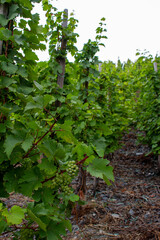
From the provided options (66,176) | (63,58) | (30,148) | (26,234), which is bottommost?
(26,234)

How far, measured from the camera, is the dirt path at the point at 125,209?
269 centimetres

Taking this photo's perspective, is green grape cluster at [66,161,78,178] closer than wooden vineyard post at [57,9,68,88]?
Yes

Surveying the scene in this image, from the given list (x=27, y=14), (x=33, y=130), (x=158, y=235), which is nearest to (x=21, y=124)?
(x=33, y=130)

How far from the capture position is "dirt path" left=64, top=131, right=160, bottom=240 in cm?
269

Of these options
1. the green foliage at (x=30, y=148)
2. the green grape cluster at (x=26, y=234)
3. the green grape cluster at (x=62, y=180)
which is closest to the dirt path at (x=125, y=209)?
the green foliage at (x=30, y=148)

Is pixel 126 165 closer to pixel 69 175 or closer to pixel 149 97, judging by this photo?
pixel 149 97

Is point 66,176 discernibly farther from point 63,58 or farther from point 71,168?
point 63,58

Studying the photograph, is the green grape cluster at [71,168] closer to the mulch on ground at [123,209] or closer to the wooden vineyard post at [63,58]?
the mulch on ground at [123,209]

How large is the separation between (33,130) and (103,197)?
335cm

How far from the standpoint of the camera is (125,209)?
3.42 metres

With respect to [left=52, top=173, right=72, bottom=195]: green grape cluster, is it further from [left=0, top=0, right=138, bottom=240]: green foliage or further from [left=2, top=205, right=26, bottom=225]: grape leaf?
[left=2, top=205, right=26, bottom=225]: grape leaf

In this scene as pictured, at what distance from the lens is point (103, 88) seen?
14.3ft

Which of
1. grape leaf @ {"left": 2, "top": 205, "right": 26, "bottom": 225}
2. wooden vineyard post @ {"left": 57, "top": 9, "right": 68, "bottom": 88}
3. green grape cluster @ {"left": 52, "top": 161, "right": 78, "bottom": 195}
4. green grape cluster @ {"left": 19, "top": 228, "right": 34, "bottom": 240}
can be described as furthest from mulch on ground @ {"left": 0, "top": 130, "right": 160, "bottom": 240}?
wooden vineyard post @ {"left": 57, "top": 9, "right": 68, "bottom": 88}

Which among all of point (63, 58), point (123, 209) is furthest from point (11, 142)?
point (123, 209)
